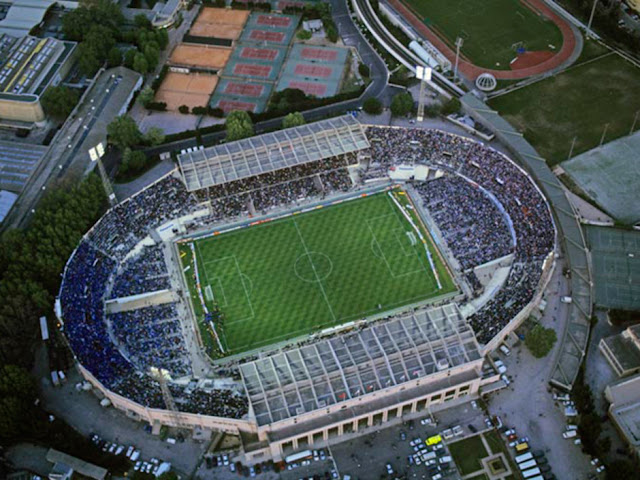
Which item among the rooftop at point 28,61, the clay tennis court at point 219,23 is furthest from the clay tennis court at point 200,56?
the rooftop at point 28,61

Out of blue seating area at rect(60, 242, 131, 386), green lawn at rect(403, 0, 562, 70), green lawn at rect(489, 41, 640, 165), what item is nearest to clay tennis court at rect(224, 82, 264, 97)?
green lawn at rect(403, 0, 562, 70)

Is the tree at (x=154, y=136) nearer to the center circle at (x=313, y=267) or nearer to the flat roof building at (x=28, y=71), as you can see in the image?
the flat roof building at (x=28, y=71)

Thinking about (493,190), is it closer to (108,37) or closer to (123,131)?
(123,131)

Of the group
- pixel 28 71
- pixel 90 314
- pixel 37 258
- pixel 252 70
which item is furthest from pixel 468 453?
pixel 28 71

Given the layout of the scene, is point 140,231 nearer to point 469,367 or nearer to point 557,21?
point 469,367

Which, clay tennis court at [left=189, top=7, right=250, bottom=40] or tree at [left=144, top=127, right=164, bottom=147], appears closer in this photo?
tree at [left=144, top=127, right=164, bottom=147]

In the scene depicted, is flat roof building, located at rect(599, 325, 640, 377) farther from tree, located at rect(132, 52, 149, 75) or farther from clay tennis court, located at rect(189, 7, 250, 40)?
clay tennis court, located at rect(189, 7, 250, 40)

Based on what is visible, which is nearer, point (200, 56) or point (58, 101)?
point (58, 101)

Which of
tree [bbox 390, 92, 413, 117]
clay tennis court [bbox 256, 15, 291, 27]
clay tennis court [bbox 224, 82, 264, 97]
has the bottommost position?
clay tennis court [bbox 224, 82, 264, 97]
